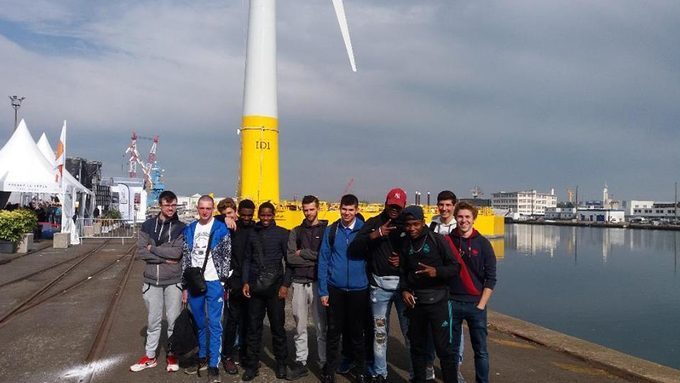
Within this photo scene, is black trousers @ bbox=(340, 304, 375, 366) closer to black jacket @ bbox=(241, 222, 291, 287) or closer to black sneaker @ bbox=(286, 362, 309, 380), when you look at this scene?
black sneaker @ bbox=(286, 362, 309, 380)

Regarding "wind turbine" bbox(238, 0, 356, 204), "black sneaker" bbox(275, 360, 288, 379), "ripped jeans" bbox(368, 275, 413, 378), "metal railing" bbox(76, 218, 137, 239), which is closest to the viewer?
"ripped jeans" bbox(368, 275, 413, 378)

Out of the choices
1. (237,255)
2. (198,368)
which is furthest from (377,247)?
(198,368)

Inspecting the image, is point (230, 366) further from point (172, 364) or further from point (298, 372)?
point (298, 372)

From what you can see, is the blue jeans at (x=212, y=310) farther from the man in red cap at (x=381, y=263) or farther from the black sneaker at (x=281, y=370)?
the man in red cap at (x=381, y=263)

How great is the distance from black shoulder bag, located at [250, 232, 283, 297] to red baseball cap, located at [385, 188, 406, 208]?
1455 mm

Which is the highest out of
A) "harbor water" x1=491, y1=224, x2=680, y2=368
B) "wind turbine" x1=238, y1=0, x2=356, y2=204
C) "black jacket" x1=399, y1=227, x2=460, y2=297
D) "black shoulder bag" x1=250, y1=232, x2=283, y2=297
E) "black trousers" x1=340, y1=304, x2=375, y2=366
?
"wind turbine" x1=238, y1=0, x2=356, y2=204

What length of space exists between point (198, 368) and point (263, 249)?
4.83ft

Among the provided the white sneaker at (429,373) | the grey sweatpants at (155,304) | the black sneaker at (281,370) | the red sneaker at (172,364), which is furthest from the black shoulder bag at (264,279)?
the white sneaker at (429,373)

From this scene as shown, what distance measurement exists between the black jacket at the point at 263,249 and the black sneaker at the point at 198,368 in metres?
1.03

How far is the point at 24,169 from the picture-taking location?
24453 mm

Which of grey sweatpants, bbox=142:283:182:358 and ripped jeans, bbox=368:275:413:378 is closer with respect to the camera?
ripped jeans, bbox=368:275:413:378

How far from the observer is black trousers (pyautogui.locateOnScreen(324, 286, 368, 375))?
5582 mm

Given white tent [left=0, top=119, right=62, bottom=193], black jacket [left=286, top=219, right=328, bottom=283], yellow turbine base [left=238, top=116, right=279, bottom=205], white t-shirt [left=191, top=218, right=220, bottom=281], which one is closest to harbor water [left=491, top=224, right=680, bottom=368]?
black jacket [left=286, top=219, right=328, bottom=283]

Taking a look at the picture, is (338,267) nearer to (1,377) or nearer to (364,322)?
(364,322)
